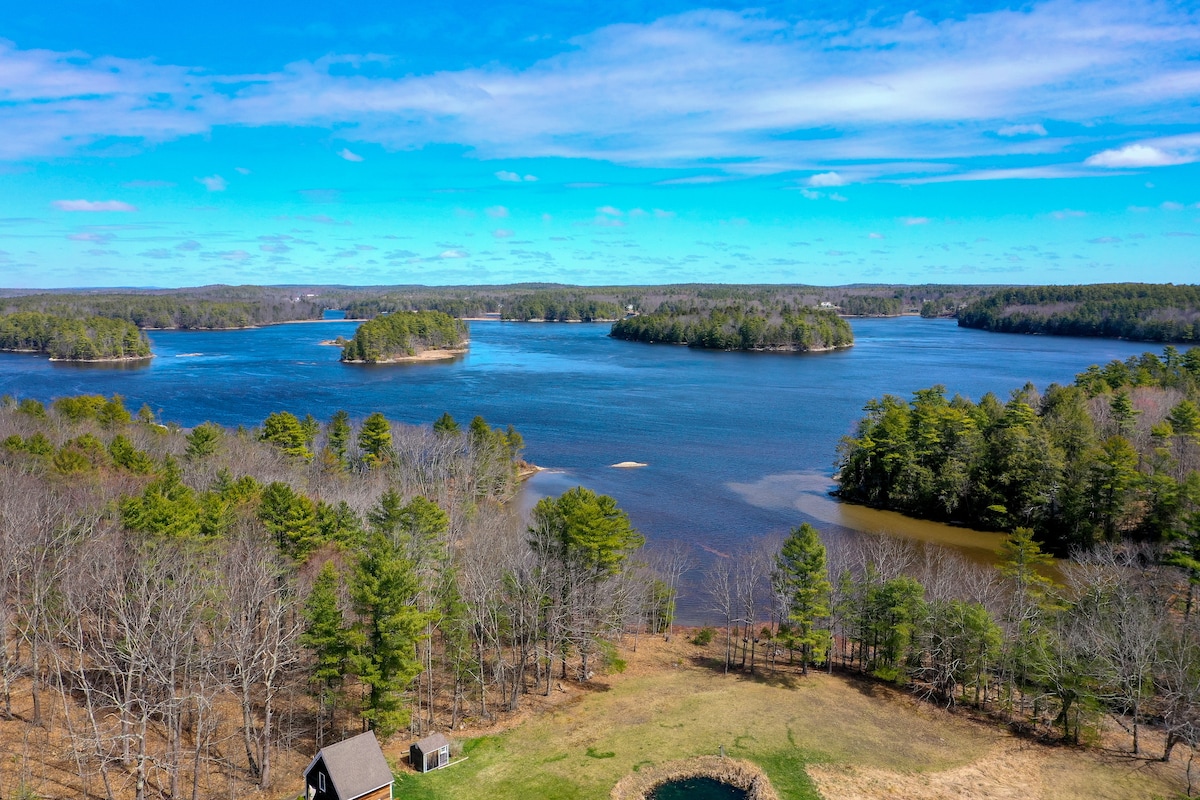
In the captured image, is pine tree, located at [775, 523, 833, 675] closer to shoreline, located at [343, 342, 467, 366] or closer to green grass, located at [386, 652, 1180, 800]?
green grass, located at [386, 652, 1180, 800]

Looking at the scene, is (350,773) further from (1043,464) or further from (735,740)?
(1043,464)

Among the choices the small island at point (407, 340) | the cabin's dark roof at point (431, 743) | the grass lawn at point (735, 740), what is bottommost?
the grass lawn at point (735, 740)

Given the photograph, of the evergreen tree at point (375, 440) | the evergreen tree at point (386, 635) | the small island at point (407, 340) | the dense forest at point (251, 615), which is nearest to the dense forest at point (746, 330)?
the small island at point (407, 340)

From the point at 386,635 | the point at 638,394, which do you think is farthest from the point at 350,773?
the point at 638,394

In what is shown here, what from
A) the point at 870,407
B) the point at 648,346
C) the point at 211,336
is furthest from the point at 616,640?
the point at 211,336

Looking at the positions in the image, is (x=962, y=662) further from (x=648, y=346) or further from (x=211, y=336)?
(x=211, y=336)

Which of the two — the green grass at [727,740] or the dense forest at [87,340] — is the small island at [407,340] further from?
the green grass at [727,740]

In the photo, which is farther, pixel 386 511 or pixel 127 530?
pixel 386 511

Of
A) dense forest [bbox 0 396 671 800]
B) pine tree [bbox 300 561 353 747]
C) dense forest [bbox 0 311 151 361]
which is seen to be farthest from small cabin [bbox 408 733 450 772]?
dense forest [bbox 0 311 151 361]
